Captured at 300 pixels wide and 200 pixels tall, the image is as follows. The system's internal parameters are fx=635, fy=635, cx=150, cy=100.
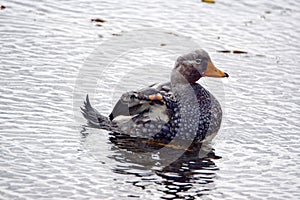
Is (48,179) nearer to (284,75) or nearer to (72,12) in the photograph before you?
(284,75)

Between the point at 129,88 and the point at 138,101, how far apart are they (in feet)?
3.91

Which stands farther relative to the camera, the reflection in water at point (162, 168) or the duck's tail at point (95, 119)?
the duck's tail at point (95, 119)

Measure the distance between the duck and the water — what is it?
239mm

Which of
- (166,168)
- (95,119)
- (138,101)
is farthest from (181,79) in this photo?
(166,168)

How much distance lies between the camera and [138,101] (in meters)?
7.11

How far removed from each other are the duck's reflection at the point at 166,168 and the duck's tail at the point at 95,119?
0.21m

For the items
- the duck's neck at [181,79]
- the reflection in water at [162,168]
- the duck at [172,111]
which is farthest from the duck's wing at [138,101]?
the reflection in water at [162,168]

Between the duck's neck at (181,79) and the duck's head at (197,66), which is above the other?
the duck's head at (197,66)

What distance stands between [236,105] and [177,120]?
1.16 meters

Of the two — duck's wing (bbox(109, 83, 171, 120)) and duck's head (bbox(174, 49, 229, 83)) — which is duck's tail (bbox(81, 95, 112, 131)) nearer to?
duck's wing (bbox(109, 83, 171, 120))

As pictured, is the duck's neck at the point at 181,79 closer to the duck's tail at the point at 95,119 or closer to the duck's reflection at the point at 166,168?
the duck's reflection at the point at 166,168

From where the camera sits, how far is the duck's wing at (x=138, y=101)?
23.1ft

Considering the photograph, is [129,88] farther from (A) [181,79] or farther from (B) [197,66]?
(B) [197,66]

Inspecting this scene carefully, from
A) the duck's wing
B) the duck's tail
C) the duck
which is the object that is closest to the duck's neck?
the duck
